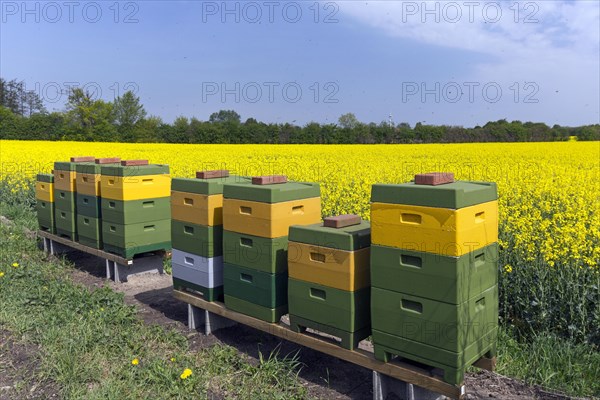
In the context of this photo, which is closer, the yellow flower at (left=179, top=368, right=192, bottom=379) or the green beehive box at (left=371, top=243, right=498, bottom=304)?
the green beehive box at (left=371, top=243, right=498, bottom=304)

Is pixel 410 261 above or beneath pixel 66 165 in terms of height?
beneath

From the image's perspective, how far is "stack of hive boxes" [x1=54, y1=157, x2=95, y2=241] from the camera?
870cm

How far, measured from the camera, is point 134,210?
7.51 metres

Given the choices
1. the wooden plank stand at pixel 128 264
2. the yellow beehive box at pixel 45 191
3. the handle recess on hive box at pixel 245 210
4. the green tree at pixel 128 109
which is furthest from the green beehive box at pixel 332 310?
the green tree at pixel 128 109

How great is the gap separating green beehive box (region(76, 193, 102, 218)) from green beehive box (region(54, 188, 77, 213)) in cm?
16

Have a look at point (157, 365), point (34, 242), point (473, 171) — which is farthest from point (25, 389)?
point (473, 171)

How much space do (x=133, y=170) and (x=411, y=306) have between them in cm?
506

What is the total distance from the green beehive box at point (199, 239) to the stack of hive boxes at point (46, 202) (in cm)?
463

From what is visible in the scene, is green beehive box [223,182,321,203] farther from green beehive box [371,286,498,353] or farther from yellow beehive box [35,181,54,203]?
yellow beehive box [35,181,54,203]

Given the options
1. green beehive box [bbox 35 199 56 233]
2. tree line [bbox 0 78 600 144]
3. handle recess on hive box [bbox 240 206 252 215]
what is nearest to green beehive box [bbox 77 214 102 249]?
green beehive box [bbox 35 199 56 233]

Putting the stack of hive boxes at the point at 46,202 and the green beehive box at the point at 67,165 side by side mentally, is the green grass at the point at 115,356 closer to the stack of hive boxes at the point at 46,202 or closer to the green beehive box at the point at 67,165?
the green beehive box at the point at 67,165

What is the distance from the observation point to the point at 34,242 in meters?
9.98

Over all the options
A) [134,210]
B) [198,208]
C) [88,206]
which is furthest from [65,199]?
[198,208]

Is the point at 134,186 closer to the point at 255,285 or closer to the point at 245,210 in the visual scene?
the point at 245,210
